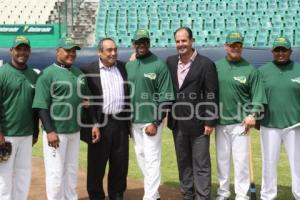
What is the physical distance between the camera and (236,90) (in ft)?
18.1

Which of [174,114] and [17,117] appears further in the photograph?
[174,114]

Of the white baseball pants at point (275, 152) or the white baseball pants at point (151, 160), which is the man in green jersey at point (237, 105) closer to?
the white baseball pants at point (275, 152)

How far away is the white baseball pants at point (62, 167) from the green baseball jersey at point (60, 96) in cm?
15

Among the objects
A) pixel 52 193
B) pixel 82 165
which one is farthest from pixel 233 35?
pixel 82 165

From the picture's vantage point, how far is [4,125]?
16.3 feet

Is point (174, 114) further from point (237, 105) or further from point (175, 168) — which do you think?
point (175, 168)

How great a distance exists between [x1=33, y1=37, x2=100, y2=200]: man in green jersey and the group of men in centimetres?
1

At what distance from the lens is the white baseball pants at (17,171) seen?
5027mm

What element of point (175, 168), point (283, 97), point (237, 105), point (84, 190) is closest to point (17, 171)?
point (84, 190)

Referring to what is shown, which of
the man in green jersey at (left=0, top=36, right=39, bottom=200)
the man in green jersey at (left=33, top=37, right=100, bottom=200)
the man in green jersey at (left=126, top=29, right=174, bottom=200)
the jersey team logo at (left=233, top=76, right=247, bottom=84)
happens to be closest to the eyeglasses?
the man in green jersey at (left=126, top=29, right=174, bottom=200)

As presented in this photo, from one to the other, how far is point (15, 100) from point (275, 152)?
3.04 m

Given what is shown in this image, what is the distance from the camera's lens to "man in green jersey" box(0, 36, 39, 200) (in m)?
4.93

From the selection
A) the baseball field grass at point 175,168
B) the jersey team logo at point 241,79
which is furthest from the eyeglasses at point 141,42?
the baseball field grass at point 175,168

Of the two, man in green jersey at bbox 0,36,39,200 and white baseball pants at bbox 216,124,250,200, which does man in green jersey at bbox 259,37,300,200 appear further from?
man in green jersey at bbox 0,36,39,200
